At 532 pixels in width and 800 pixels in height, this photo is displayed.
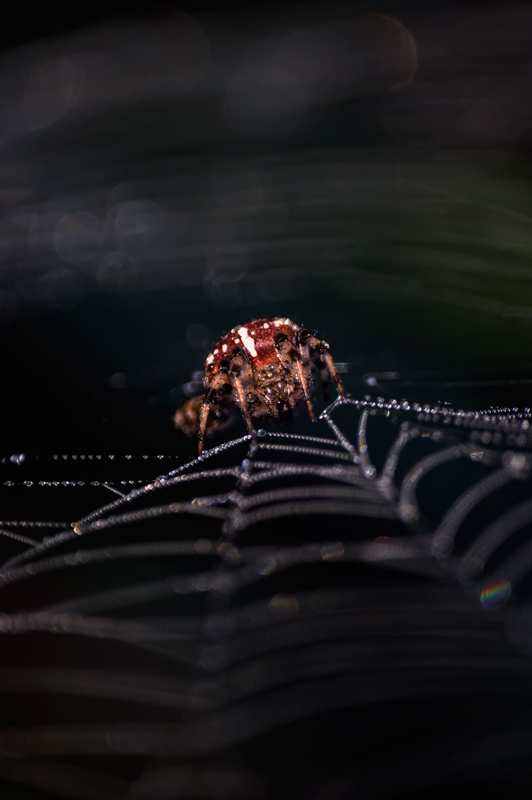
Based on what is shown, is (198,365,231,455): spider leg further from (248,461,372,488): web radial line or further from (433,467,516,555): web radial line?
(433,467,516,555): web radial line

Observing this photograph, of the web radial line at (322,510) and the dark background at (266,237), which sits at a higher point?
the dark background at (266,237)

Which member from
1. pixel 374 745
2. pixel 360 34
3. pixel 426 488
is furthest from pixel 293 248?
pixel 374 745

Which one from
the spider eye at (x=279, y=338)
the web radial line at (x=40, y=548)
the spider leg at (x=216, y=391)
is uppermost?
the spider eye at (x=279, y=338)

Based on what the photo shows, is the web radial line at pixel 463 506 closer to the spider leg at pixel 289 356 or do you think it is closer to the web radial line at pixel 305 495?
the web radial line at pixel 305 495

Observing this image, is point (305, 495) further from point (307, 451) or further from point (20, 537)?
point (20, 537)

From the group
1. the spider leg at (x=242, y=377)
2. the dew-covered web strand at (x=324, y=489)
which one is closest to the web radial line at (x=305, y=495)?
the dew-covered web strand at (x=324, y=489)

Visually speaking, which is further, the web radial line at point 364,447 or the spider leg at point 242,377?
the spider leg at point 242,377

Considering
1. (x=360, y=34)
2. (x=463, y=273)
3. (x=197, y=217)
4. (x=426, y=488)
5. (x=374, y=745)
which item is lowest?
(x=374, y=745)

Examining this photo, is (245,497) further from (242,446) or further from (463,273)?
(463,273)
